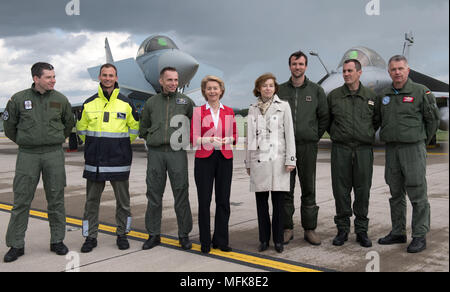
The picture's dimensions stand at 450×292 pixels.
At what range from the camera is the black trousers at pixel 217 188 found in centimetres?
417

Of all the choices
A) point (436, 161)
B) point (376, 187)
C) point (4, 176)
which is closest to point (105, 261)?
point (376, 187)

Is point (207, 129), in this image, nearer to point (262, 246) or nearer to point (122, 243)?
point (262, 246)

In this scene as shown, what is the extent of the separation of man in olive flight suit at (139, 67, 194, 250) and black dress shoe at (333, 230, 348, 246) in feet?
5.47

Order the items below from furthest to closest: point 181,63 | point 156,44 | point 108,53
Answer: point 108,53
point 156,44
point 181,63

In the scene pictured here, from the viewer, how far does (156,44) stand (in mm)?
17625

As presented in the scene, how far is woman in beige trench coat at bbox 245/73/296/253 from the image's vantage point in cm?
412

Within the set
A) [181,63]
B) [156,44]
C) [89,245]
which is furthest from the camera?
[156,44]

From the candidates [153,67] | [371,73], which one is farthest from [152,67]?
[371,73]

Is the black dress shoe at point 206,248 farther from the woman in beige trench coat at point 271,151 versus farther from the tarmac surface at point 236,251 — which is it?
the woman in beige trench coat at point 271,151

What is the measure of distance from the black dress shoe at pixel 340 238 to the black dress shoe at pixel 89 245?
2.74 metres

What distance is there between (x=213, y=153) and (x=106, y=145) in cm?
121

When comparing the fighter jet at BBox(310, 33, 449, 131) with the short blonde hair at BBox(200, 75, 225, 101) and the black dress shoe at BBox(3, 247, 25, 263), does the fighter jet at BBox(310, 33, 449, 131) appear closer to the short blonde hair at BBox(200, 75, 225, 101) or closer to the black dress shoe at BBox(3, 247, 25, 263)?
the short blonde hair at BBox(200, 75, 225, 101)

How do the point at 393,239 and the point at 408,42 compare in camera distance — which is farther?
the point at 408,42

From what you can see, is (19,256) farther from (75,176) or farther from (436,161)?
(436,161)
